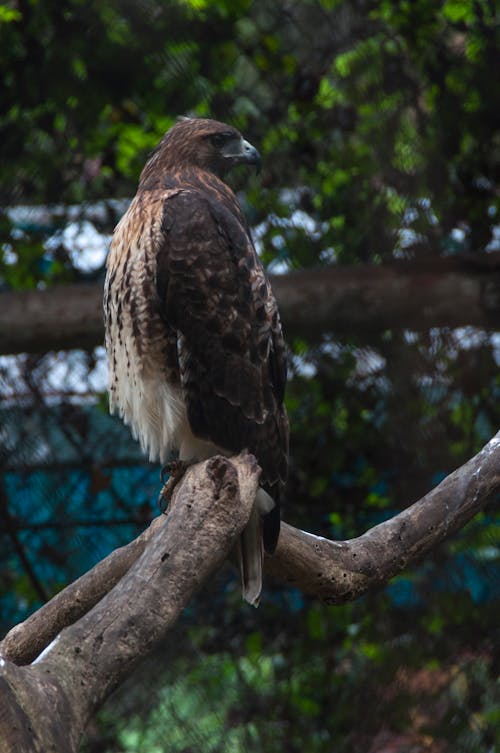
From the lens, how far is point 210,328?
103 inches

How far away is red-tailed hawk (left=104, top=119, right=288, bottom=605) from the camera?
262 centimetres

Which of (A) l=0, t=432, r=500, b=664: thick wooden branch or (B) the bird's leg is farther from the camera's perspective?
(B) the bird's leg

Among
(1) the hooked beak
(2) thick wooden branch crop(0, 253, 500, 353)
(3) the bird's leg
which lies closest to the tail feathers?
(3) the bird's leg

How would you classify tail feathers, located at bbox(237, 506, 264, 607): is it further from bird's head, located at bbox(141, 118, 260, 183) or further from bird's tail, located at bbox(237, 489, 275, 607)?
bird's head, located at bbox(141, 118, 260, 183)

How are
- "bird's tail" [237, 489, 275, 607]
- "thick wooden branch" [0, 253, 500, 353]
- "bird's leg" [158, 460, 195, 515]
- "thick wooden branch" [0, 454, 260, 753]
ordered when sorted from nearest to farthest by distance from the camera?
1. "thick wooden branch" [0, 454, 260, 753]
2. "bird's tail" [237, 489, 275, 607]
3. "bird's leg" [158, 460, 195, 515]
4. "thick wooden branch" [0, 253, 500, 353]

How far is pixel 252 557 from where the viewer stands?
2.57 meters

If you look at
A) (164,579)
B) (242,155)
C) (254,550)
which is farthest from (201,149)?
(164,579)

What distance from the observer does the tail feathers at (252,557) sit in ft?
8.34

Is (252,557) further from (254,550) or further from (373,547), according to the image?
(373,547)

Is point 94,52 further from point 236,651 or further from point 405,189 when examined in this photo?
point 236,651

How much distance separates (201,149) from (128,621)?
5.00ft

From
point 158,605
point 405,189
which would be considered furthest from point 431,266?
point 158,605

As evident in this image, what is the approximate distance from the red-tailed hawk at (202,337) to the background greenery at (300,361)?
1.19m

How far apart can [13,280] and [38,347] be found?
1.29ft
